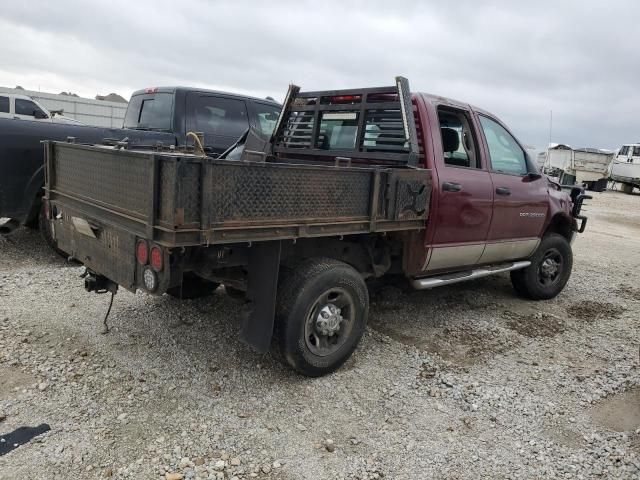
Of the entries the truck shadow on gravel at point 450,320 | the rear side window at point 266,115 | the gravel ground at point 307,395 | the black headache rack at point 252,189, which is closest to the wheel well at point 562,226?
the truck shadow on gravel at point 450,320

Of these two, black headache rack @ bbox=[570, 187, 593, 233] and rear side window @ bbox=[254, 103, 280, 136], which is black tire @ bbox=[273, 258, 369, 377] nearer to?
black headache rack @ bbox=[570, 187, 593, 233]

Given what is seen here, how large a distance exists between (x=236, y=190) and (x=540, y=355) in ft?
10.1

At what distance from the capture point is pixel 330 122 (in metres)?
5.09

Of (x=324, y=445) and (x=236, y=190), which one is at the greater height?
(x=236, y=190)

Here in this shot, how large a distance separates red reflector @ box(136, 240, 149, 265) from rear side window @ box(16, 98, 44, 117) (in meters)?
14.2

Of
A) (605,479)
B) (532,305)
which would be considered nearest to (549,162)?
(532,305)

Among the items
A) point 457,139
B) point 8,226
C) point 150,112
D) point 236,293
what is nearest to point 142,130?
point 150,112

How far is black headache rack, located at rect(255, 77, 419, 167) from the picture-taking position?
14.2 ft

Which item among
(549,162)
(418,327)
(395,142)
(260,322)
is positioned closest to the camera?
(260,322)

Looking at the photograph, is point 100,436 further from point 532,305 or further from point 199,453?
point 532,305

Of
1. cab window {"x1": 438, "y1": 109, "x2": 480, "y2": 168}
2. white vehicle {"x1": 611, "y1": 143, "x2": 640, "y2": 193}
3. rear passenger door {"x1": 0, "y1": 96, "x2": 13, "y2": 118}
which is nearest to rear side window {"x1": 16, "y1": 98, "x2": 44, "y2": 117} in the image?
rear passenger door {"x1": 0, "y1": 96, "x2": 13, "y2": 118}

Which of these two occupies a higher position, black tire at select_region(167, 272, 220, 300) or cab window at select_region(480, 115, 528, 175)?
cab window at select_region(480, 115, 528, 175)

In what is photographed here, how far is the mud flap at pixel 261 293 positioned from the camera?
3441mm

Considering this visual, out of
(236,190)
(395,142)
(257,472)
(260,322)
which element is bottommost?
(257,472)
